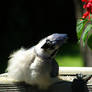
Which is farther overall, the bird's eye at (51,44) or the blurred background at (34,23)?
the blurred background at (34,23)

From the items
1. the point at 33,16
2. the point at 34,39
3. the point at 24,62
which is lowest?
the point at 24,62

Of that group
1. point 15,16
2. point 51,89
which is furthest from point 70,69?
point 15,16

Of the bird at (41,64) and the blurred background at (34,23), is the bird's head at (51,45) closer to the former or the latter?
the bird at (41,64)

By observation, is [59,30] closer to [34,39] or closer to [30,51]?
[34,39]

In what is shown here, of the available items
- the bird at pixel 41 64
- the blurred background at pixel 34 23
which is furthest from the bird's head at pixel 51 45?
the blurred background at pixel 34 23

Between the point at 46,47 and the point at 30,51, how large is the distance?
14 cm

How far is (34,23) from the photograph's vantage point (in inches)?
320

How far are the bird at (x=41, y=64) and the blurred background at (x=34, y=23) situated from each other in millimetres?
4640

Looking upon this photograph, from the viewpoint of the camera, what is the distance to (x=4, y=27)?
7855mm

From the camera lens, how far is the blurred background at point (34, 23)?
7.31 metres

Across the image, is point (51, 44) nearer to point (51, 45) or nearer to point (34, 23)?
point (51, 45)

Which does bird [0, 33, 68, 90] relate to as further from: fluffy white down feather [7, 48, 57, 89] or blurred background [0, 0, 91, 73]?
blurred background [0, 0, 91, 73]

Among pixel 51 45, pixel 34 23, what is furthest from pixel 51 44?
pixel 34 23

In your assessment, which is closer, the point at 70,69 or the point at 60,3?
the point at 70,69
